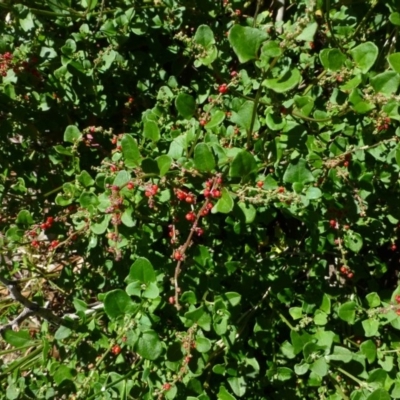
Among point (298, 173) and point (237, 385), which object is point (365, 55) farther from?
point (237, 385)

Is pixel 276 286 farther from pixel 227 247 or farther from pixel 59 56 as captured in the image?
pixel 59 56

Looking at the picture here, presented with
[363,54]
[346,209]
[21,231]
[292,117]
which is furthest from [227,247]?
[363,54]

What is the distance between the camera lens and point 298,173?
1437 mm

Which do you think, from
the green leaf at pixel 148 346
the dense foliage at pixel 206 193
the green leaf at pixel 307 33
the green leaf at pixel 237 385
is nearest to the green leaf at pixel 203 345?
the dense foliage at pixel 206 193

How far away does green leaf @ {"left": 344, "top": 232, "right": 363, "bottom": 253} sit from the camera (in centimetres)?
169

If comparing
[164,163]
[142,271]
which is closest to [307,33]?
[164,163]

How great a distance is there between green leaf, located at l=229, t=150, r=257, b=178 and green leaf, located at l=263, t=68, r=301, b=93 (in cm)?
16

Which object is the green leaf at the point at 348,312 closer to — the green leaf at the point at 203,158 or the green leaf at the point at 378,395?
the green leaf at the point at 378,395

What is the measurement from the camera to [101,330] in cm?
170

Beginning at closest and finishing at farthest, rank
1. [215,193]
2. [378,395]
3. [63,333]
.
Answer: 1. [215,193]
2. [378,395]
3. [63,333]

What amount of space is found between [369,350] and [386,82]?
79 centimetres

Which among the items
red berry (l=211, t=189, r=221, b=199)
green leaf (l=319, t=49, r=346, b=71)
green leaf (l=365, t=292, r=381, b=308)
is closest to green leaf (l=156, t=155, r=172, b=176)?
red berry (l=211, t=189, r=221, b=199)

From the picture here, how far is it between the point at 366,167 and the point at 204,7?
2.47ft

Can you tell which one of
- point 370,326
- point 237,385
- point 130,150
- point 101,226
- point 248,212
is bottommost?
point 237,385
